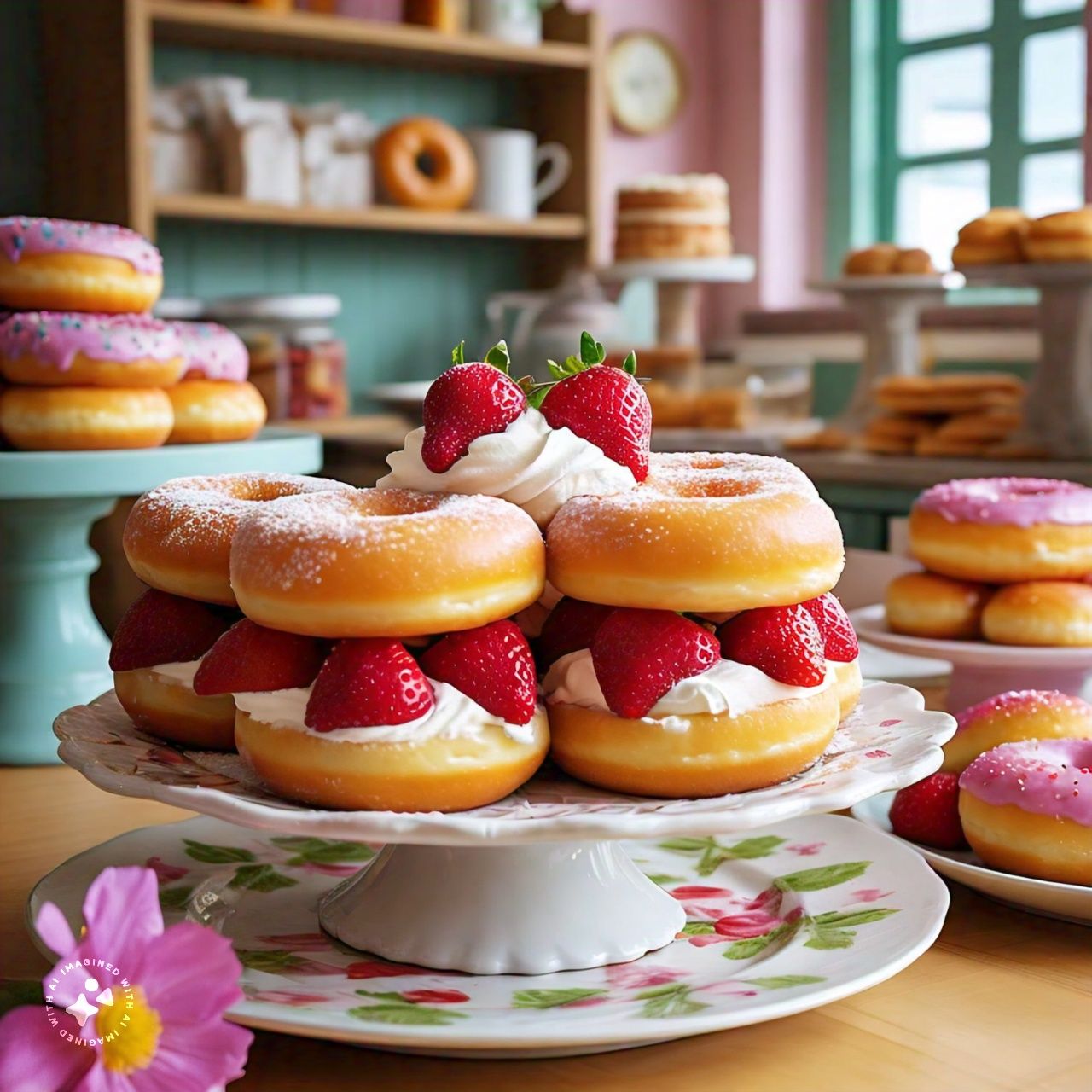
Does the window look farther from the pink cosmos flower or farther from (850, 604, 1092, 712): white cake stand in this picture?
the pink cosmos flower

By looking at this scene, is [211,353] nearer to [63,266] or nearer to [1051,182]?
[63,266]

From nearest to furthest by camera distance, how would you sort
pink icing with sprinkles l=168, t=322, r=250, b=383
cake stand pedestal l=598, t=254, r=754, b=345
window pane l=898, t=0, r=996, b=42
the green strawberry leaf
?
the green strawberry leaf
pink icing with sprinkles l=168, t=322, r=250, b=383
cake stand pedestal l=598, t=254, r=754, b=345
window pane l=898, t=0, r=996, b=42

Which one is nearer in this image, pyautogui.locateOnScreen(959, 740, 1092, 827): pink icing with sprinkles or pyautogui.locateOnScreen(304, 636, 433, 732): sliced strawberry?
pyautogui.locateOnScreen(304, 636, 433, 732): sliced strawberry

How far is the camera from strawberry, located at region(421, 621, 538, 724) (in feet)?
2.19

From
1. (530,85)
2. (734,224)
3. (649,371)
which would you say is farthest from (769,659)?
(734,224)

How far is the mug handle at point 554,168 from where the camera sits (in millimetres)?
3342

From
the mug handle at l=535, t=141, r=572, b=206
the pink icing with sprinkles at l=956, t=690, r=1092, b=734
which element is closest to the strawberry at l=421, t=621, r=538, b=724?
the pink icing with sprinkles at l=956, t=690, r=1092, b=734

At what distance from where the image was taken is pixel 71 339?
1.24 metres

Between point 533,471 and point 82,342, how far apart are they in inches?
24.7

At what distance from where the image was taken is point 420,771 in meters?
0.65

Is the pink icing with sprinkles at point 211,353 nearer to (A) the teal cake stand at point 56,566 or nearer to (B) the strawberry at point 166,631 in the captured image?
(A) the teal cake stand at point 56,566

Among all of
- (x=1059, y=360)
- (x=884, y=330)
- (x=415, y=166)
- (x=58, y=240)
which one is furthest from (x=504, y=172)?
(x=58, y=240)

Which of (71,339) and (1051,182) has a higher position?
(1051,182)

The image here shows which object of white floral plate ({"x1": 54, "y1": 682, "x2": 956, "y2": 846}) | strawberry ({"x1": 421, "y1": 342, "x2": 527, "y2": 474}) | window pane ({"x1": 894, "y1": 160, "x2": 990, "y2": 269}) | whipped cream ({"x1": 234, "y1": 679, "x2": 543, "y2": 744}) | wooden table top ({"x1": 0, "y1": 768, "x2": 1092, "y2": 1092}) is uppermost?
window pane ({"x1": 894, "y1": 160, "x2": 990, "y2": 269})
